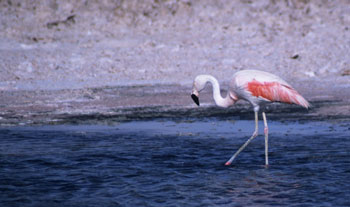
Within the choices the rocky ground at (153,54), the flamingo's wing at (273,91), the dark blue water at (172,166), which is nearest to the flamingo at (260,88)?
the flamingo's wing at (273,91)

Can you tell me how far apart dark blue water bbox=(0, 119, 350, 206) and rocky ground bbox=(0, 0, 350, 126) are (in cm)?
132

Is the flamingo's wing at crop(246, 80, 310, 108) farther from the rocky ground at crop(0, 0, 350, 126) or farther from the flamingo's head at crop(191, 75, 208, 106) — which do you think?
the rocky ground at crop(0, 0, 350, 126)

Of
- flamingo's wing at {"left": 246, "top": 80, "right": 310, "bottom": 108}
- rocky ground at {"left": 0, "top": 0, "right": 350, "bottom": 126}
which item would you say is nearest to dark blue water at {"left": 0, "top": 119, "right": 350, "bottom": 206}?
flamingo's wing at {"left": 246, "top": 80, "right": 310, "bottom": 108}

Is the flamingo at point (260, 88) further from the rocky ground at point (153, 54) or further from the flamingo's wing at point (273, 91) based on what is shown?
the rocky ground at point (153, 54)

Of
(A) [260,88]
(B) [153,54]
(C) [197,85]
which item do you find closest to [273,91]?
(A) [260,88]

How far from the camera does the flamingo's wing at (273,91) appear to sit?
6605mm

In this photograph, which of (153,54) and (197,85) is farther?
(153,54)

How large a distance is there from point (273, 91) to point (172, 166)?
4.54ft

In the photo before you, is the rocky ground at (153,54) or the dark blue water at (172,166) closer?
the dark blue water at (172,166)

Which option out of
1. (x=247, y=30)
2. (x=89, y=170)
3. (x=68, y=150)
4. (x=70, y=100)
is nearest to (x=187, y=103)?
(x=70, y=100)

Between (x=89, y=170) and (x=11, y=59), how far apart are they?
10.6m

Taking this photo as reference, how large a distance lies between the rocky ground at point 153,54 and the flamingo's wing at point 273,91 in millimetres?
2591

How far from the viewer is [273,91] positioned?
21.8 ft

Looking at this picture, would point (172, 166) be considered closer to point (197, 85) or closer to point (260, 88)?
point (197, 85)
